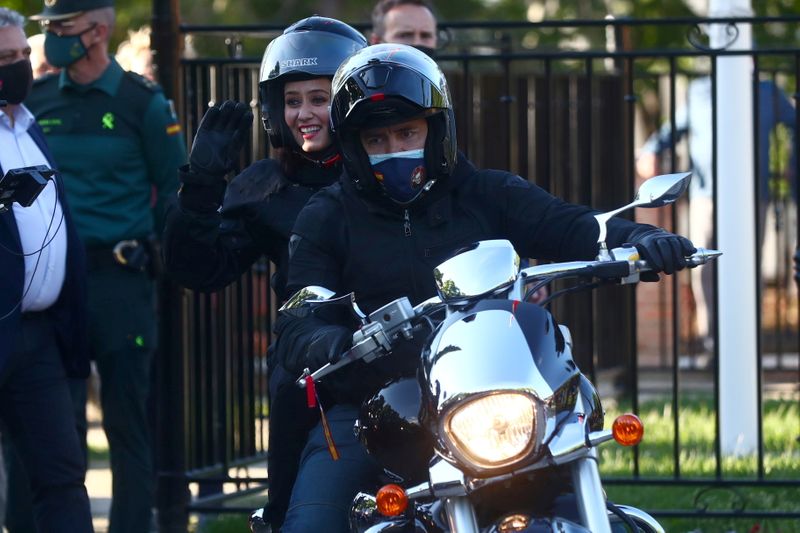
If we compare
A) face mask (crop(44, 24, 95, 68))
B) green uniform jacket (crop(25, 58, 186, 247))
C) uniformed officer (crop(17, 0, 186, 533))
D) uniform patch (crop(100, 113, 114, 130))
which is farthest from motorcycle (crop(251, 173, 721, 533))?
face mask (crop(44, 24, 95, 68))

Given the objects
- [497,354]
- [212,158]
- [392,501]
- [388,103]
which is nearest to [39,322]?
[212,158]

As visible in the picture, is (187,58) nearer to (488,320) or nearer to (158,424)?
(158,424)

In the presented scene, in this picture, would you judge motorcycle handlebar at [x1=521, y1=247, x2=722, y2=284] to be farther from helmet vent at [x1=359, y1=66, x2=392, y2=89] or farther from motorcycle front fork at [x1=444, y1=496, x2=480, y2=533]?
helmet vent at [x1=359, y1=66, x2=392, y2=89]

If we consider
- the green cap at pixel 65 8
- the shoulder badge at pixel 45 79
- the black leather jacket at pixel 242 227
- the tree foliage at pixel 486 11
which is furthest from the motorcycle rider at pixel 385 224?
the tree foliage at pixel 486 11

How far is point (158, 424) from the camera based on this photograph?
6.37m

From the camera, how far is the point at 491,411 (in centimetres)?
284

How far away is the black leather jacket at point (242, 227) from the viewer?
14.2 ft

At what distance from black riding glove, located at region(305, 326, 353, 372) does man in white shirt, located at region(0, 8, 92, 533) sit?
1620 millimetres

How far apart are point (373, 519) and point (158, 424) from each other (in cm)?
325

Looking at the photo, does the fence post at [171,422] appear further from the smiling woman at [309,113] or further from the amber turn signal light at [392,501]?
the amber turn signal light at [392,501]

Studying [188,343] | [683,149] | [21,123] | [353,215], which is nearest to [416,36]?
[188,343]

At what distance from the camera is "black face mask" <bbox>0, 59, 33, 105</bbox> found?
4.88 meters

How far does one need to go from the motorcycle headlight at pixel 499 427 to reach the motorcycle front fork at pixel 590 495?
4.8 inches

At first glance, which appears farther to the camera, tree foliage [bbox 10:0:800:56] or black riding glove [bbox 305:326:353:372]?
tree foliage [bbox 10:0:800:56]
